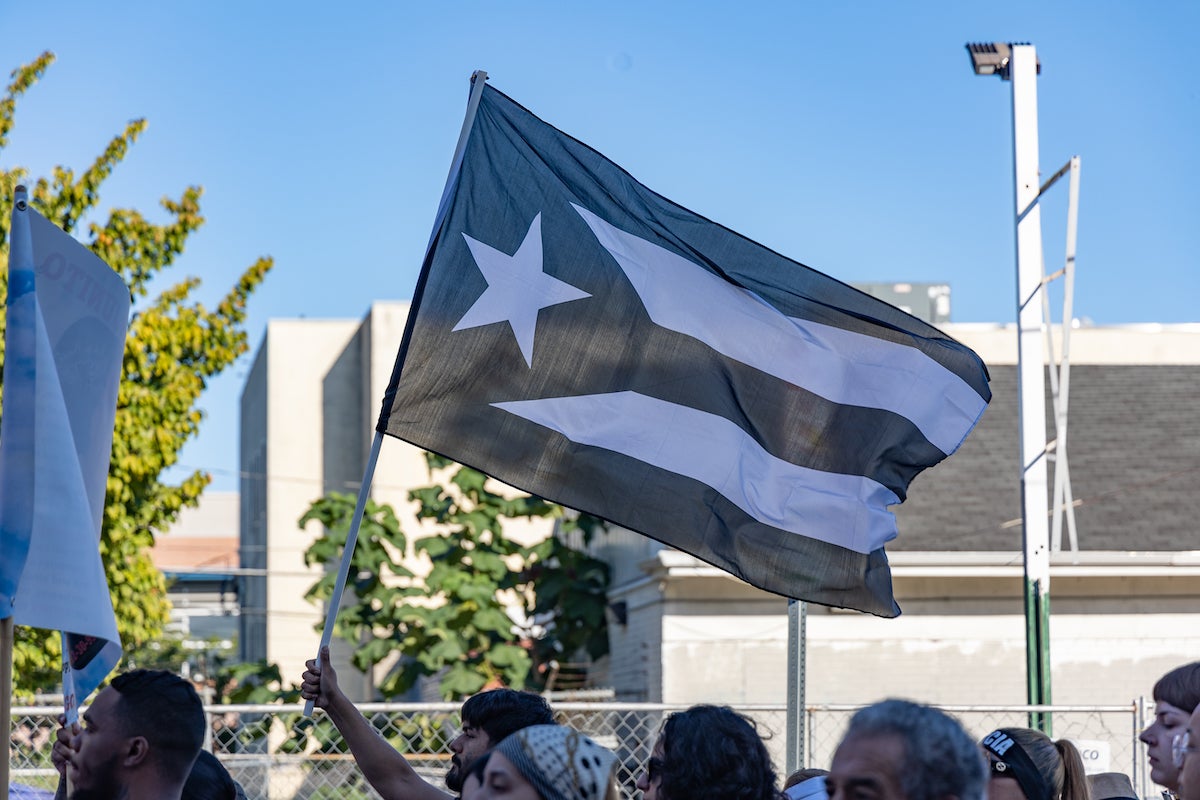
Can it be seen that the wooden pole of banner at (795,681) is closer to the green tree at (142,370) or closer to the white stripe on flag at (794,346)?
the white stripe on flag at (794,346)

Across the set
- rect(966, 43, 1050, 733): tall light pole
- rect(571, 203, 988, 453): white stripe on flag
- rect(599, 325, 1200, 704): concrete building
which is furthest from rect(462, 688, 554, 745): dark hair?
rect(599, 325, 1200, 704): concrete building

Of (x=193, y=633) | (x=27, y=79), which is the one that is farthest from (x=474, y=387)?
(x=193, y=633)

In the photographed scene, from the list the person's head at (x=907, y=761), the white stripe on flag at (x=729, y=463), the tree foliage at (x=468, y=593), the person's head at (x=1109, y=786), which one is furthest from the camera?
the tree foliage at (x=468, y=593)

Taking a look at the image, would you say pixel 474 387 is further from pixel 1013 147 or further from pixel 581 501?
pixel 1013 147

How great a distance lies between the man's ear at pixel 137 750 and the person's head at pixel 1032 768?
7.86 ft

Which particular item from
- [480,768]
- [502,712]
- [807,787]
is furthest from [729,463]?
[480,768]

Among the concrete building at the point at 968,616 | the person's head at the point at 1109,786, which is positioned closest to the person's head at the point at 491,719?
the person's head at the point at 1109,786

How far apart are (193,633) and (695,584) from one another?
44.9 meters

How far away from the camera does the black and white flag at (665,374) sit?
5.54m

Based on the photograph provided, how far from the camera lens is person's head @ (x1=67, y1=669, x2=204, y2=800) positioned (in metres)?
3.84

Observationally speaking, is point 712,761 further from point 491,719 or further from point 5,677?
point 5,677

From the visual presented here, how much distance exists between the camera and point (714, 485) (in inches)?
229

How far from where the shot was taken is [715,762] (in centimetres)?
371

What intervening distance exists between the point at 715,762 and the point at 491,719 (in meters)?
1.27
